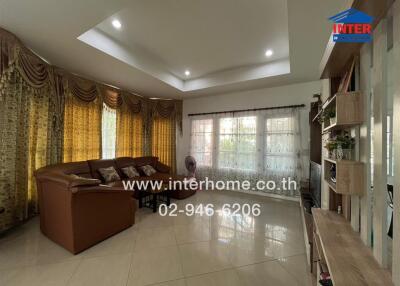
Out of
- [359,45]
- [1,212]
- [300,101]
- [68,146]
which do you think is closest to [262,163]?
[300,101]

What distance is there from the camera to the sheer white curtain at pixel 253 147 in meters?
3.75

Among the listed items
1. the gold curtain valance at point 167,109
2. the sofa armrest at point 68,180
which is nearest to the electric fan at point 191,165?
the gold curtain valance at point 167,109

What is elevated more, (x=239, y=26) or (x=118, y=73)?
(x=239, y=26)

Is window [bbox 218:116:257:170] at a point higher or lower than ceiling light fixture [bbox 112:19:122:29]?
lower

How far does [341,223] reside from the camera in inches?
55.1

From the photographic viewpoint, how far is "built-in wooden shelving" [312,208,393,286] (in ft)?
2.76

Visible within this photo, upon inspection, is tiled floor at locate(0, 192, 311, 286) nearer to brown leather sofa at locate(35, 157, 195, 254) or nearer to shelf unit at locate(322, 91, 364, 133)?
brown leather sofa at locate(35, 157, 195, 254)

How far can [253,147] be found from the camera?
13.8 feet

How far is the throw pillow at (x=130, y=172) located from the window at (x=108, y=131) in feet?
1.80

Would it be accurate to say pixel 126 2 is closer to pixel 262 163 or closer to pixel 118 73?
pixel 118 73

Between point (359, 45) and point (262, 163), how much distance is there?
10.3 feet

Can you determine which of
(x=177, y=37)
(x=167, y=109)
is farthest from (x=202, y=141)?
(x=177, y=37)

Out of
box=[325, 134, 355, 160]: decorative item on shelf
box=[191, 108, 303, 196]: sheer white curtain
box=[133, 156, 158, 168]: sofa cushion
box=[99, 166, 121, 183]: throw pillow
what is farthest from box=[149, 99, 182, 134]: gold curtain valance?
box=[325, 134, 355, 160]: decorative item on shelf

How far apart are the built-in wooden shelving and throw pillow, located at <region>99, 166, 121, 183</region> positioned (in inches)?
137
